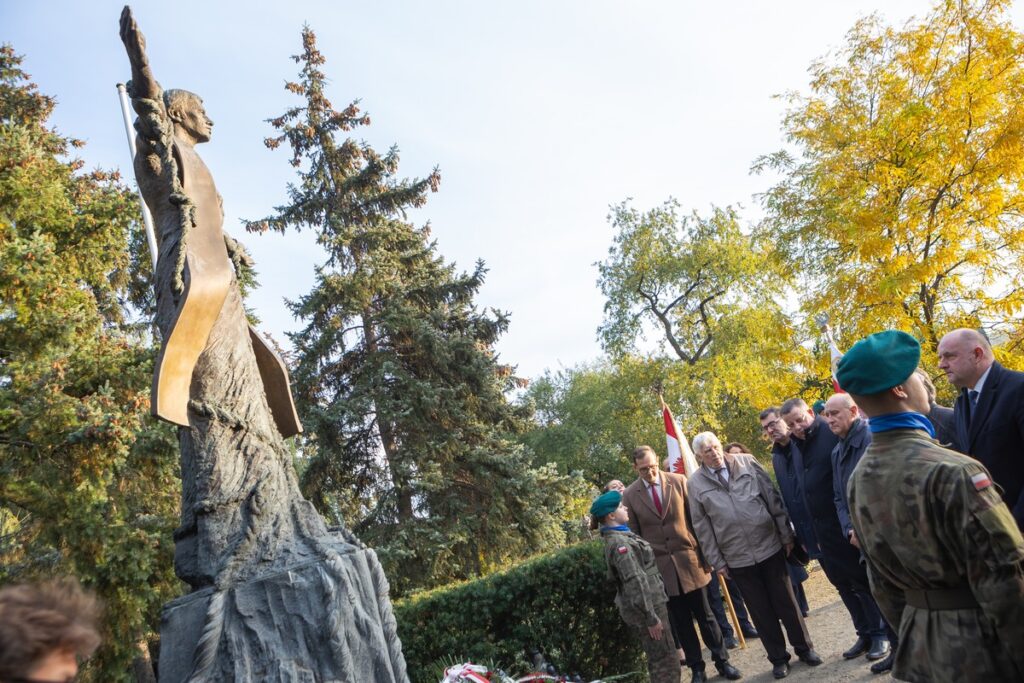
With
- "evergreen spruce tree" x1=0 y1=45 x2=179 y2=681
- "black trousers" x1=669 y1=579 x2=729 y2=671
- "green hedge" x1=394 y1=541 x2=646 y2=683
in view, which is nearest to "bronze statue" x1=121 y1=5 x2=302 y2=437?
"green hedge" x1=394 y1=541 x2=646 y2=683

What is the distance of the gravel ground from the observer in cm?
621

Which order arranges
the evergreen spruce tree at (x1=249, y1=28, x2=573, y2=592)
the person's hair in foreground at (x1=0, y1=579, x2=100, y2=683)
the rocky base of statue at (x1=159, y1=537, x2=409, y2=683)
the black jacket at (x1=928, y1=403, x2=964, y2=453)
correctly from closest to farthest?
1. the person's hair in foreground at (x1=0, y1=579, x2=100, y2=683)
2. the rocky base of statue at (x1=159, y1=537, x2=409, y2=683)
3. the black jacket at (x1=928, y1=403, x2=964, y2=453)
4. the evergreen spruce tree at (x1=249, y1=28, x2=573, y2=592)

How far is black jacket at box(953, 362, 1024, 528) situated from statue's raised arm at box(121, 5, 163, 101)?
4.34 metres

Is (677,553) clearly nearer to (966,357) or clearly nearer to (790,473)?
(790,473)

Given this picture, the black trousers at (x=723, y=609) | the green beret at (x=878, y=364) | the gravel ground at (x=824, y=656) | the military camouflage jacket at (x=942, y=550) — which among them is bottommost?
the gravel ground at (x=824, y=656)

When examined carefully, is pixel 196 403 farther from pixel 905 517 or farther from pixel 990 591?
pixel 990 591

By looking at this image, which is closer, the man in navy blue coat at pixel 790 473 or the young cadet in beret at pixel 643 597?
the young cadet in beret at pixel 643 597

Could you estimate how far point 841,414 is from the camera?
5.73 m

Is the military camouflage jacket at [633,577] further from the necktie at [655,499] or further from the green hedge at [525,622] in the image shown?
the necktie at [655,499]

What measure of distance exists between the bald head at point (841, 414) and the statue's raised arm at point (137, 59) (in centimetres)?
466

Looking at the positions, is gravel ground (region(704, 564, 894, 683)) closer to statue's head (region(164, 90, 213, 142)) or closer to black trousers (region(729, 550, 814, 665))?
black trousers (region(729, 550, 814, 665))

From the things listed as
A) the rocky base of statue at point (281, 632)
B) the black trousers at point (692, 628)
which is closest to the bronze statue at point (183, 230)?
the rocky base of statue at point (281, 632)

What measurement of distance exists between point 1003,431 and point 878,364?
65.3 inches

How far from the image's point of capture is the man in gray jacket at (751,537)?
666 cm
